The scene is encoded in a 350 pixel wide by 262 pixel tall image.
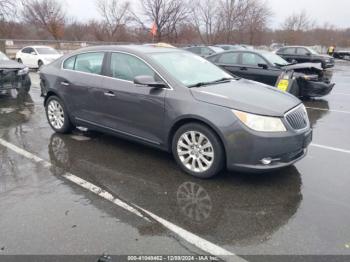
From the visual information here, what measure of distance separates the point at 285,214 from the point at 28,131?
4.93 m

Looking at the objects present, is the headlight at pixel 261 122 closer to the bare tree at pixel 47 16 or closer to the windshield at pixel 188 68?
the windshield at pixel 188 68

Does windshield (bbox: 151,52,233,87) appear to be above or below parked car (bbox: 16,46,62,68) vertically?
above

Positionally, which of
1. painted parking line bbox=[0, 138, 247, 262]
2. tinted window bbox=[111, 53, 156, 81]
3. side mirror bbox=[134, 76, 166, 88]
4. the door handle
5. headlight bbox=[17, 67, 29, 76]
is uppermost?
tinted window bbox=[111, 53, 156, 81]

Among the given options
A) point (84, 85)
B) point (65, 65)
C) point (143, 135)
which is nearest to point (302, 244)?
point (143, 135)

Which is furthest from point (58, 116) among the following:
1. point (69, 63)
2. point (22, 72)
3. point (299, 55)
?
point (299, 55)

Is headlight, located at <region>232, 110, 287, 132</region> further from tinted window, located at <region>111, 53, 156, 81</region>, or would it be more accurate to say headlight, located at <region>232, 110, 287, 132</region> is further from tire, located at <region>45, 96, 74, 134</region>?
tire, located at <region>45, 96, 74, 134</region>

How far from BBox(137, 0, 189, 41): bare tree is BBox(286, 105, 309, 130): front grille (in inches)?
1649

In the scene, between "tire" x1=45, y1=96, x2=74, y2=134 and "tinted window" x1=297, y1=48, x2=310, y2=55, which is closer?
"tire" x1=45, y1=96, x2=74, y2=134

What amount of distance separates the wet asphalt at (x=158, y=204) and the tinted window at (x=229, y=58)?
204 inches

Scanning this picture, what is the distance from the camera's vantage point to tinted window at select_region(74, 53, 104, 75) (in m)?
5.17

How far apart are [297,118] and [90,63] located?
3.31 metres

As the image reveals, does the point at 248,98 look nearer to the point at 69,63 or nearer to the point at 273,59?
the point at 69,63

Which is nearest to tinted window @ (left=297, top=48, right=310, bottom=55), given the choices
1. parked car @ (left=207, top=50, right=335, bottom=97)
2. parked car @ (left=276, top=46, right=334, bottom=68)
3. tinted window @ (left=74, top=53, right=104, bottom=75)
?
parked car @ (left=276, top=46, right=334, bottom=68)

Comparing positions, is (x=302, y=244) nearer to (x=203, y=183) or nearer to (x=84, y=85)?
(x=203, y=183)
